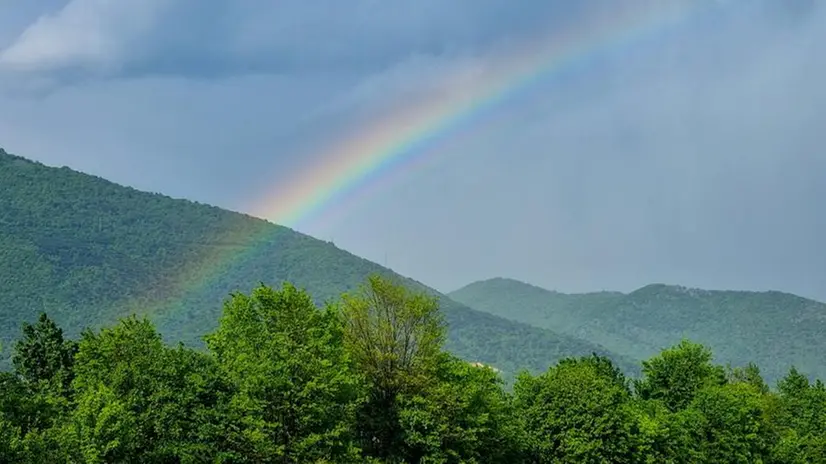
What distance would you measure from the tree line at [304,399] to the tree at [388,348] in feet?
0.33

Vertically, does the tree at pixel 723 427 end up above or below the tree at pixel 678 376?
below

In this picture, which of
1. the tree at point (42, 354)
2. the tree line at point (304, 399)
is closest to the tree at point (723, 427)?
the tree line at point (304, 399)

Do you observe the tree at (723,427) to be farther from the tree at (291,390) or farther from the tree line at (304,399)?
the tree at (291,390)

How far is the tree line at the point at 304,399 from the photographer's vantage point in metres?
47.9

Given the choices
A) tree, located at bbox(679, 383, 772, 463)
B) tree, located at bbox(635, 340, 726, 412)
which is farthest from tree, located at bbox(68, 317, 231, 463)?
tree, located at bbox(635, 340, 726, 412)

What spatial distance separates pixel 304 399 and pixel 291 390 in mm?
1080

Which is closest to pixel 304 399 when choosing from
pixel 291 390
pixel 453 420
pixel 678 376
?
pixel 291 390

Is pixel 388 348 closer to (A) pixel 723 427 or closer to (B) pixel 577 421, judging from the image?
(B) pixel 577 421

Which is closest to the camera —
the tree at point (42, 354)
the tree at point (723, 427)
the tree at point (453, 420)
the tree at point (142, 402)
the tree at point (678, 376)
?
the tree at point (142, 402)

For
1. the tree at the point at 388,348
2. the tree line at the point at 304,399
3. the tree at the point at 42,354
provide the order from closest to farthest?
the tree line at the point at 304,399 → the tree at the point at 388,348 → the tree at the point at 42,354

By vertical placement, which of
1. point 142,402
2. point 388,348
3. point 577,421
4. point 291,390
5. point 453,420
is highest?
point 388,348

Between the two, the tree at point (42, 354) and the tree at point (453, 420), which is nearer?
the tree at point (453, 420)

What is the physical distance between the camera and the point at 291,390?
1905 inches

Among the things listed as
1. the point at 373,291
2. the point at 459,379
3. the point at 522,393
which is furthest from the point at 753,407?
the point at 373,291
